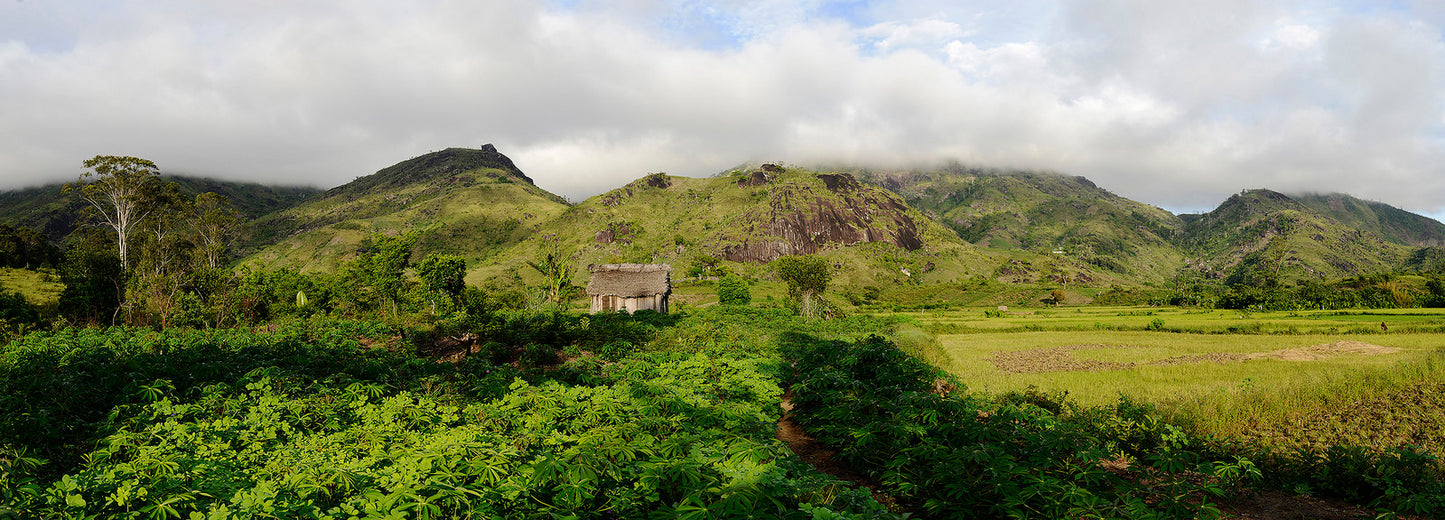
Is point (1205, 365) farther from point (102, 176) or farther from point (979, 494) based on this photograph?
point (102, 176)

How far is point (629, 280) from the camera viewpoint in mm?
50156

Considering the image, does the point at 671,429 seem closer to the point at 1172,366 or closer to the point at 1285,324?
the point at 1172,366

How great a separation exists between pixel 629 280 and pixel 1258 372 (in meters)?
43.0

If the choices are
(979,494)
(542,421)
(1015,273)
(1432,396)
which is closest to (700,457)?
→ (542,421)

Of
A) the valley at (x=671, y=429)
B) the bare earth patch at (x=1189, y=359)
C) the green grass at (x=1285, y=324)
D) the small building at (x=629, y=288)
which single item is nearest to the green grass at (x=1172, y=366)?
the valley at (x=671, y=429)

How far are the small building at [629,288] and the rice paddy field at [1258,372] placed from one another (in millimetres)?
26265

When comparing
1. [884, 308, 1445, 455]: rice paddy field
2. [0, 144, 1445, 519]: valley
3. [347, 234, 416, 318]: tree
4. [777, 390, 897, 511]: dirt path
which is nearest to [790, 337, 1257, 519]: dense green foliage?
[0, 144, 1445, 519]: valley

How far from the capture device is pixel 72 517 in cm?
389

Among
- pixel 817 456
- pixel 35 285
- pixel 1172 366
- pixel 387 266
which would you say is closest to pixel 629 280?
pixel 387 266

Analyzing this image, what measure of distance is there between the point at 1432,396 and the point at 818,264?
133 feet

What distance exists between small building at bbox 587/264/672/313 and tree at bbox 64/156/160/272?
3540cm

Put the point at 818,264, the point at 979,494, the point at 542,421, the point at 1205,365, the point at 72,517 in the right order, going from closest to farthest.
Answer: the point at 72,517
the point at 979,494
the point at 542,421
the point at 1205,365
the point at 818,264

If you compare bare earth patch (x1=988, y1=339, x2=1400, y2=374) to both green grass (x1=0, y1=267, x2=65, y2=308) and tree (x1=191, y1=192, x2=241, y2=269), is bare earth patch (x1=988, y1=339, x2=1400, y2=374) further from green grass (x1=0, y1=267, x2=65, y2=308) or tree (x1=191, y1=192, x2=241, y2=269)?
tree (x1=191, y1=192, x2=241, y2=269)

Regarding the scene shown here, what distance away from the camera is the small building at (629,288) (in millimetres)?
48750
